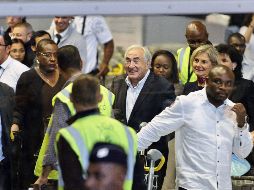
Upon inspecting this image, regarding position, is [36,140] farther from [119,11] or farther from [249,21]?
[249,21]

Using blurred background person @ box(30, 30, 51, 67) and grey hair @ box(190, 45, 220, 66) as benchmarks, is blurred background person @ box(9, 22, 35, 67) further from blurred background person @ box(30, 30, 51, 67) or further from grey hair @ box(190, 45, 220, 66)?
grey hair @ box(190, 45, 220, 66)

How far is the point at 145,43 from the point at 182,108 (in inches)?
37.8

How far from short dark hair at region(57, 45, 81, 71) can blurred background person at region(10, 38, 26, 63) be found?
4.63 ft

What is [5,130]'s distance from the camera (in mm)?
9711

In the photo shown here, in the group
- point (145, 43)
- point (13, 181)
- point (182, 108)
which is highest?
point (145, 43)

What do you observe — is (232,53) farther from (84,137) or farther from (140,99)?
(84,137)

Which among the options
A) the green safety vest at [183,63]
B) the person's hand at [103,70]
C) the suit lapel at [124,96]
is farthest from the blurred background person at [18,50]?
the green safety vest at [183,63]

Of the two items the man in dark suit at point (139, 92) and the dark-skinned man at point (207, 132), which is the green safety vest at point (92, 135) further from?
the man in dark suit at point (139, 92)

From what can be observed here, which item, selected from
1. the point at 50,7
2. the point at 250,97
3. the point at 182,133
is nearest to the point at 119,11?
the point at 50,7

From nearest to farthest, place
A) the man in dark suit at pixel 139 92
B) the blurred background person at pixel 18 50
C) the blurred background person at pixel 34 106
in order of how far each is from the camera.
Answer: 1. the blurred background person at pixel 34 106
2. the man in dark suit at pixel 139 92
3. the blurred background person at pixel 18 50

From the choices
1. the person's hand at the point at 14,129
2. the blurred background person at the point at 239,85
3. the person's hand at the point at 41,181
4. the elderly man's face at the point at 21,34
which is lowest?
the person's hand at the point at 41,181

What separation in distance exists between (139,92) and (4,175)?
1.36 meters

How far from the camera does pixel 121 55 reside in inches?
396

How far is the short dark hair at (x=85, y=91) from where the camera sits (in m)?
7.80
